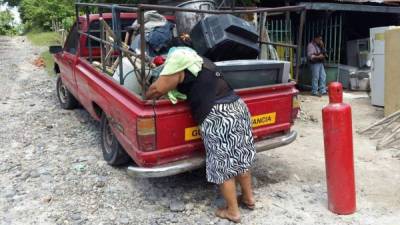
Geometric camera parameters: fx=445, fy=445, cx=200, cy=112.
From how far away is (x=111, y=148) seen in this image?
16.9 ft

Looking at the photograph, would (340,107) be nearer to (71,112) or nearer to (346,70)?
(71,112)

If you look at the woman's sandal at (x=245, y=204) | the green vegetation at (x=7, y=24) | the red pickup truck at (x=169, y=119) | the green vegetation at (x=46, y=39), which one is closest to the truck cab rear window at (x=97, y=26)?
the red pickup truck at (x=169, y=119)

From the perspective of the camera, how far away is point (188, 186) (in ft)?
15.7

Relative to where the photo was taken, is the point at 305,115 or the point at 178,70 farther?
the point at 305,115

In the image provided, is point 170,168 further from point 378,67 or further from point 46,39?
point 46,39

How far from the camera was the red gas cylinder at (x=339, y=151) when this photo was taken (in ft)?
13.0

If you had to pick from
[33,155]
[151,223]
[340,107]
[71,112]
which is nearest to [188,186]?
[151,223]

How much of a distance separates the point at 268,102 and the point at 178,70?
1.17 meters

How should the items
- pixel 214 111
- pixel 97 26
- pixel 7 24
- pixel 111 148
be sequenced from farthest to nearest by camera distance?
1. pixel 7 24
2. pixel 97 26
3. pixel 111 148
4. pixel 214 111

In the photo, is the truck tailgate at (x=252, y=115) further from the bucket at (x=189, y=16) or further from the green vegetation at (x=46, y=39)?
the green vegetation at (x=46, y=39)

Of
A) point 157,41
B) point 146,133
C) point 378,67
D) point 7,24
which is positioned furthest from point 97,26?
point 7,24

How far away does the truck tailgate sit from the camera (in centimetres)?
395

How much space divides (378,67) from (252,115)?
18.2 ft

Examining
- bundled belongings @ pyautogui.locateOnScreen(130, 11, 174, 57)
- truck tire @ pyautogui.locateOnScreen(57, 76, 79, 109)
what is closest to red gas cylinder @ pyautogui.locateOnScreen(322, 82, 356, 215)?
bundled belongings @ pyautogui.locateOnScreen(130, 11, 174, 57)
